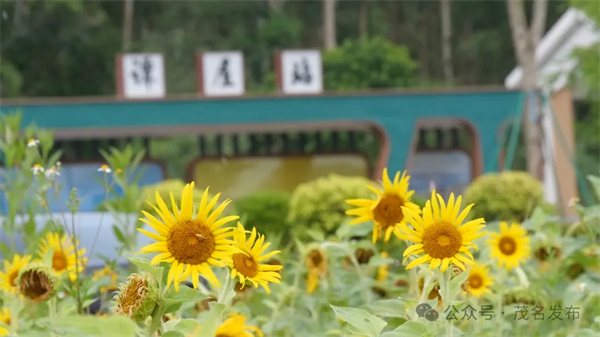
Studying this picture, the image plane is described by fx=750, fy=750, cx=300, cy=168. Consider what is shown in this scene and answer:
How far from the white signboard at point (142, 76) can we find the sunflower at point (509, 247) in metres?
7.39

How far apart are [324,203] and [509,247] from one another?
13.4 feet

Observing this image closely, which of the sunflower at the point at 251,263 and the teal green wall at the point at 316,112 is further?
the teal green wall at the point at 316,112

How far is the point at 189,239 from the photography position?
2.48ft

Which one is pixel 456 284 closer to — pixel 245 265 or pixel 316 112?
pixel 245 265

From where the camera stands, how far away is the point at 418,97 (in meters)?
7.99

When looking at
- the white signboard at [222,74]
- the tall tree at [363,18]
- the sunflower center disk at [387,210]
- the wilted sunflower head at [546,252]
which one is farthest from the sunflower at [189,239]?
the tall tree at [363,18]

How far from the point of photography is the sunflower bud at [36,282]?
1.08 meters

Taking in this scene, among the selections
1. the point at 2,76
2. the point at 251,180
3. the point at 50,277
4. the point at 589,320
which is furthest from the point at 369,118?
the point at 2,76

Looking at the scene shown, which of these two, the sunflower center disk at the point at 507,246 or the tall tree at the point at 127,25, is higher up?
the tall tree at the point at 127,25

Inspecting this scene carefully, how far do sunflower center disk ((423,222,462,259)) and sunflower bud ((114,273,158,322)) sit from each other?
299 mm

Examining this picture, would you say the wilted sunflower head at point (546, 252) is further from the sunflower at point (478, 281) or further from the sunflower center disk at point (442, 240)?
the sunflower center disk at point (442, 240)

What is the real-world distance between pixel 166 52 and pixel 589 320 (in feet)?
66.1

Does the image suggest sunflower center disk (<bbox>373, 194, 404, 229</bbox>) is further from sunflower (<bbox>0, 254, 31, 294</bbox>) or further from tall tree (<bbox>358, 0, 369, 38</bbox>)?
tall tree (<bbox>358, 0, 369, 38</bbox>)

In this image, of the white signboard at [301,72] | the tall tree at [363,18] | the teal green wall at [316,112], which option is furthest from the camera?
the tall tree at [363,18]
